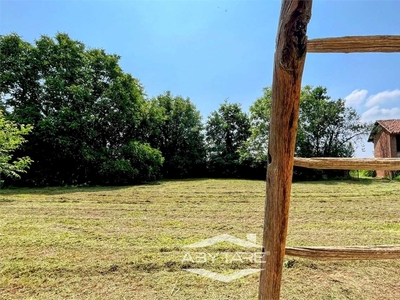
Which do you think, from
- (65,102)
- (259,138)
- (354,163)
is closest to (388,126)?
(259,138)

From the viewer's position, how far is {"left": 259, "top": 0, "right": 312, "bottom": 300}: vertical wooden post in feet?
2.03

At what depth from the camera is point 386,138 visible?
37.4 ft

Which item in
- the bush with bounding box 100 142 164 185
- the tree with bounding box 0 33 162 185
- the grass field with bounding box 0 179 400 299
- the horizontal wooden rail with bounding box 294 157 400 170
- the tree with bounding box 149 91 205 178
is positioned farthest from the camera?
the tree with bounding box 149 91 205 178

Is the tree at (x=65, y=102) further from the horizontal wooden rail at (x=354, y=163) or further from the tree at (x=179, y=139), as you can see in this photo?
the horizontal wooden rail at (x=354, y=163)

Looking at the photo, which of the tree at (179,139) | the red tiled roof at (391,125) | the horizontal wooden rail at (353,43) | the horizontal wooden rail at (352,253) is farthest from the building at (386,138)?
the horizontal wooden rail at (353,43)

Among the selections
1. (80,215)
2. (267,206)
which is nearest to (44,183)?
(80,215)

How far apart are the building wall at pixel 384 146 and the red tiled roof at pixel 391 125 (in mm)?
307

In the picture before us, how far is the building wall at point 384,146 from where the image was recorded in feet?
35.7

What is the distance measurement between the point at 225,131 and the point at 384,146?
816 centimetres

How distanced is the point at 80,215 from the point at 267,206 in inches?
140

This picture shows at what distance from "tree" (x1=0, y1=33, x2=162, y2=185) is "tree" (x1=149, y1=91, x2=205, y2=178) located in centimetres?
327

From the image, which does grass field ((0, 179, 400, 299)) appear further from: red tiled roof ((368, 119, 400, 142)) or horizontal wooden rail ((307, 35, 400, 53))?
red tiled roof ((368, 119, 400, 142))

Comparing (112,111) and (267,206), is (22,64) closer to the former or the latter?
(112,111)

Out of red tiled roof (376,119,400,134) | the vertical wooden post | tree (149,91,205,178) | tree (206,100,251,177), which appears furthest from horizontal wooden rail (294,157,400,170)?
red tiled roof (376,119,400,134)
